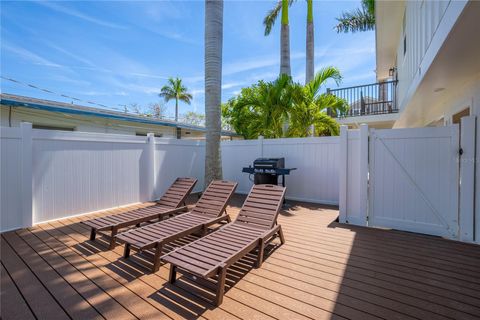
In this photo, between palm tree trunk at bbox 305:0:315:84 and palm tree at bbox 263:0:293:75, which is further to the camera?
palm tree trunk at bbox 305:0:315:84

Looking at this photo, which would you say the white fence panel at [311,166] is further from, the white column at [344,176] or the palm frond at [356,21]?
the palm frond at [356,21]

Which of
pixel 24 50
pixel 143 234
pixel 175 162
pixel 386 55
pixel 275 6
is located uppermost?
pixel 275 6

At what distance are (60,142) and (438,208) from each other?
25.4 ft

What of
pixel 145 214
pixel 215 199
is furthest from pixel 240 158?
pixel 145 214

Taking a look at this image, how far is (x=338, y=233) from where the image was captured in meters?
4.65

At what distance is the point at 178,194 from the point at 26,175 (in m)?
2.98

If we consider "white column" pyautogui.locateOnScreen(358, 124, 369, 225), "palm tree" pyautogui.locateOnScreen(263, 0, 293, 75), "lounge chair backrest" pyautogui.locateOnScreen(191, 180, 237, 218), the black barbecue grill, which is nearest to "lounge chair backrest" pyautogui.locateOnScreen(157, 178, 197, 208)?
"lounge chair backrest" pyautogui.locateOnScreen(191, 180, 237, 218)

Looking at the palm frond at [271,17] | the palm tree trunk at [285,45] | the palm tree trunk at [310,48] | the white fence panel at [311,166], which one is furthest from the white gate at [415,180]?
the palm frond at [271,17]

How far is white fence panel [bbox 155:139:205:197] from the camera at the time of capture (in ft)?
25.2

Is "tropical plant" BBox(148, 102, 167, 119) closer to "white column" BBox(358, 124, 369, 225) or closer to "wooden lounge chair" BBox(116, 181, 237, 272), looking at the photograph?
"wooden lounge chair" BBox(116, 181, 237, 272)

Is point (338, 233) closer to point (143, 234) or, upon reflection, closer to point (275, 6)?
point (143, 234)

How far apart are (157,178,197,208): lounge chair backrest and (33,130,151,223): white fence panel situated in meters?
1.59

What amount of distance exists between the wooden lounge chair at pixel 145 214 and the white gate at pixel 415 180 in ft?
13.5

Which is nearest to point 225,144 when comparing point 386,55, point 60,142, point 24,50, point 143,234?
point 60,142
